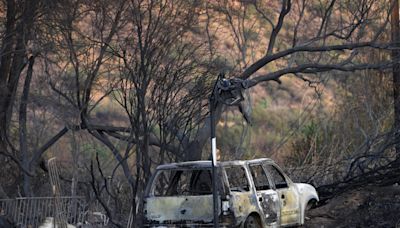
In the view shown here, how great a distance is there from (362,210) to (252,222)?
3574mm

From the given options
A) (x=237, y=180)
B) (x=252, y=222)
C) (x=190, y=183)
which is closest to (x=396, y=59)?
(x=237, y=180)

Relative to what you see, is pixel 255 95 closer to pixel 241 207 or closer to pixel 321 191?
pixel 321 191

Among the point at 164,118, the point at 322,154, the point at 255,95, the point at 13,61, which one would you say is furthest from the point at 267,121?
the point at 164,118

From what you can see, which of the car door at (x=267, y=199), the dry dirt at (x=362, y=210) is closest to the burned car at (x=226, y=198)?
the car door at (x=267, y=199)

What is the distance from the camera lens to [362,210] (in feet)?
58.4

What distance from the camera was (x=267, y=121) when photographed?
58.1m

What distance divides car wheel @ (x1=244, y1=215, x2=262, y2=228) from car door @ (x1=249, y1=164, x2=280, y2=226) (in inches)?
6.1

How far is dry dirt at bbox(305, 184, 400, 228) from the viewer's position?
17250 millimetres

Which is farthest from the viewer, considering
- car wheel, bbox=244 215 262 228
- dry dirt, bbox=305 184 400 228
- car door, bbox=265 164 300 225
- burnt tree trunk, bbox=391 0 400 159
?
burnt tree trunk, bbox=391 0 400 159

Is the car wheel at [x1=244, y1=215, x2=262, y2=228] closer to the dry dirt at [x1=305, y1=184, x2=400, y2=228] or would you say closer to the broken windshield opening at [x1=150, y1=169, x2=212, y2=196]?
the broken windshield opening at [x1=150, y1=169, x2=212, y2=196]

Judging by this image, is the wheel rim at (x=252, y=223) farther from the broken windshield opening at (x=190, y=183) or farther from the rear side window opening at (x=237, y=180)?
the broken windshield opening at (x=190, y=183)

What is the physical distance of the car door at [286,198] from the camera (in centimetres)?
1600

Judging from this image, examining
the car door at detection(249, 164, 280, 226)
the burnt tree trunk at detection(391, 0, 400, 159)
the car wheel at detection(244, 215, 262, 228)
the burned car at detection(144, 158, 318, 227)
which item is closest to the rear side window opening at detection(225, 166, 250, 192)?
the burned car at detection(144, 158, 318, 227)

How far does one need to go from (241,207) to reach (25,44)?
8853mm
